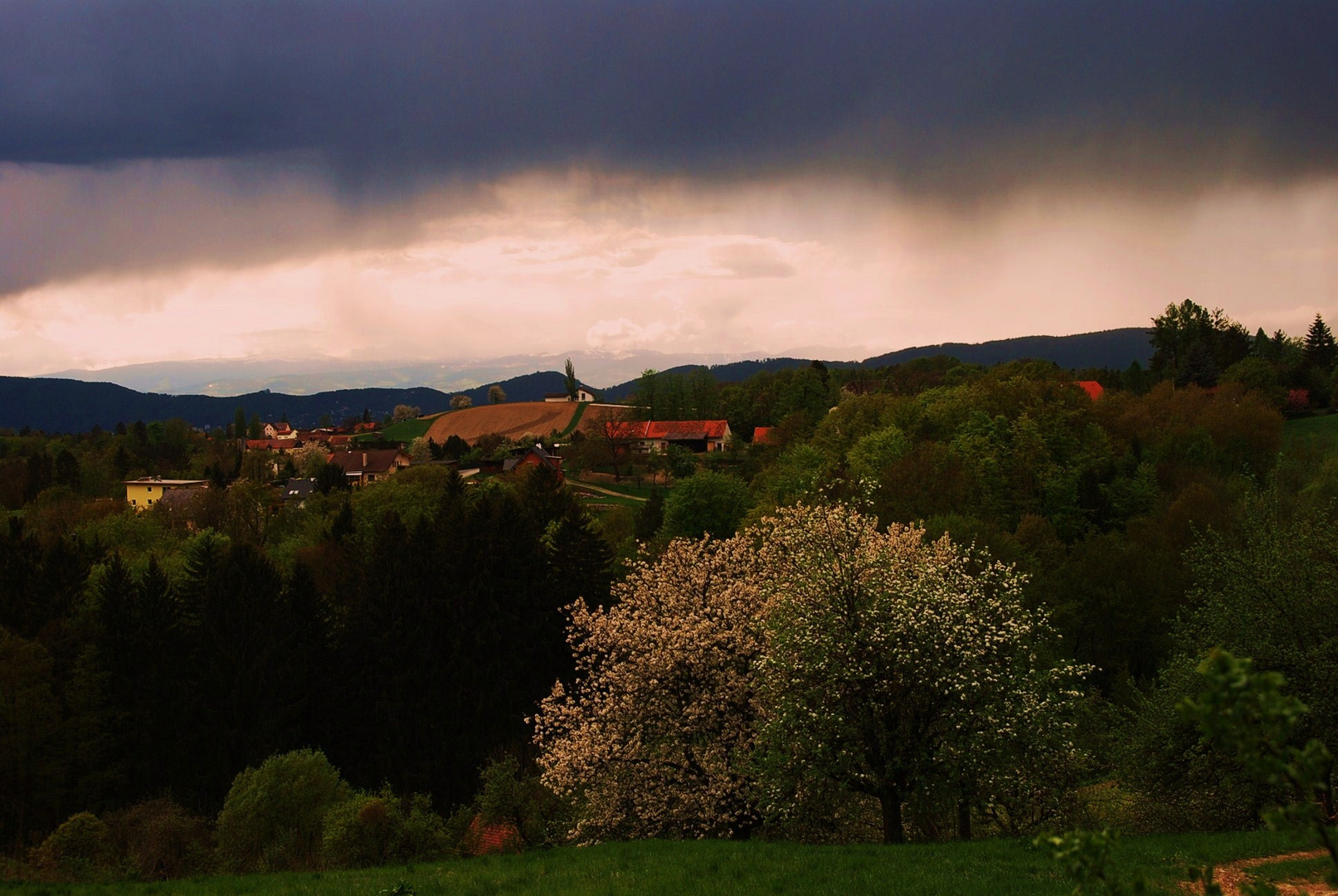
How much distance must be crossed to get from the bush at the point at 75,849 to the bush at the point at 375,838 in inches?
258

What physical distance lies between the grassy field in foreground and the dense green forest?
265cm

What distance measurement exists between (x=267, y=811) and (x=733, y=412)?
152 metres

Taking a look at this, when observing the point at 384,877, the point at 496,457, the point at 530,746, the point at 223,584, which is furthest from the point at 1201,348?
the point at 384,877

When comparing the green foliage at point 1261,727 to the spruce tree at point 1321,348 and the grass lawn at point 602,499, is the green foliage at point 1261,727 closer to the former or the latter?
the grass lawn at point 602,499

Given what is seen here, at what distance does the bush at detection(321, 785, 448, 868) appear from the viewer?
26.0 m

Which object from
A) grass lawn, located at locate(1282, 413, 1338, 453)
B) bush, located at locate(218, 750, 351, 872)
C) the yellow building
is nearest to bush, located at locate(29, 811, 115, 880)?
bush, located at locate(218, 750, 351, 872)

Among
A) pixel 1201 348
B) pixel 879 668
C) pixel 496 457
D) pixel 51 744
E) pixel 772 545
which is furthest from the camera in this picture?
pixel 496 457

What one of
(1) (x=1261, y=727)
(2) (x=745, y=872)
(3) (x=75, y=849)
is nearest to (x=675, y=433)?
(3) (x=75, y=849)

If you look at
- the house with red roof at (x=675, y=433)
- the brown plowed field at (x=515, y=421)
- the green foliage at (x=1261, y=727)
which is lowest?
the house with red roof at (x=675, y=433)

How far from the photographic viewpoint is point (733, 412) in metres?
178

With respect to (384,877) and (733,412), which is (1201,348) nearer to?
(733,412)

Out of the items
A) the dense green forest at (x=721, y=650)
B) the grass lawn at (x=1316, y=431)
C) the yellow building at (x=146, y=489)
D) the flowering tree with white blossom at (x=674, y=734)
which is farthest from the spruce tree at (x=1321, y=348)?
the yellow building at (x=146, y=489)

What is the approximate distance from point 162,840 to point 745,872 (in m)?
25.1

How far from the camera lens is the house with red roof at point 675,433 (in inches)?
5950
